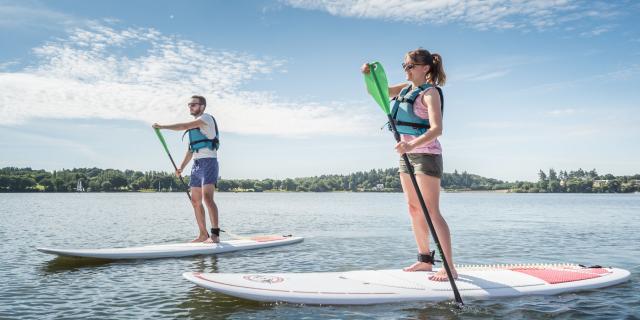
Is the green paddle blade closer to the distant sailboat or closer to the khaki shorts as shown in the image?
the khaki shorts

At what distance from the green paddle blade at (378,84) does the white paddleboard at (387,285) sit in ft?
6.84

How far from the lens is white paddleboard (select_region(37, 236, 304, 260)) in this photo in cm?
868

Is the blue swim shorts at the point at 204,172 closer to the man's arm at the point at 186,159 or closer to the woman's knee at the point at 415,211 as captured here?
the man's arm at the point at 186,159

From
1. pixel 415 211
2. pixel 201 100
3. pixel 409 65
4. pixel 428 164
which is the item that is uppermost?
pixel 201 100

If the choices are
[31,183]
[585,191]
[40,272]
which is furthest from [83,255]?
[585,191]

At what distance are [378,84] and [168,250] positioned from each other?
5934 mm

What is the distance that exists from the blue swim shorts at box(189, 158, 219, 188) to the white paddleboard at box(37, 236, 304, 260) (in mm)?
1299

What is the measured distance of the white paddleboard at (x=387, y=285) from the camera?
18.1 ft

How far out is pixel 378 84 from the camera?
5688mm

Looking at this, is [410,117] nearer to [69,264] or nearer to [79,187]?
[69,264]

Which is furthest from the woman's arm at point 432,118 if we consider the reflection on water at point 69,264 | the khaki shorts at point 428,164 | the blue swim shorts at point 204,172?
the reflection on water at point 69,264

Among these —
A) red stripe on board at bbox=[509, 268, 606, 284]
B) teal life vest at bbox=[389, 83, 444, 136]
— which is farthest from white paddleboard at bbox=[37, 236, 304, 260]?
red stripe on board at bbox=[509, 268, 606, 284]

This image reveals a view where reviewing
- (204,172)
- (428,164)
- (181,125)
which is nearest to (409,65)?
(428,164)

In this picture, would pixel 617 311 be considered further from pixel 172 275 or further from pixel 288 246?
pixel 288 246
